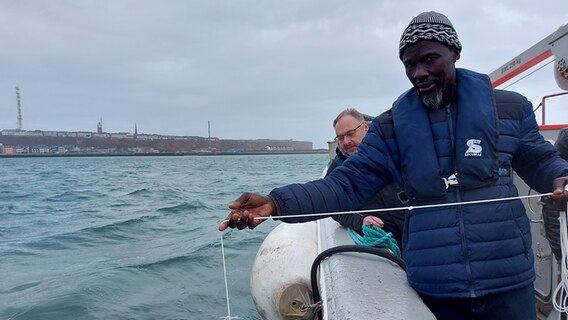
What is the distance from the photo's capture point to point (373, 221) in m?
3.04

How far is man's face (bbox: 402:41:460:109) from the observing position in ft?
5.65

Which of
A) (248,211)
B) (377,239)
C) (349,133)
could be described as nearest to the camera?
(248,211)

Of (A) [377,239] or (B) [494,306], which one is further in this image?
(A) [377,239]

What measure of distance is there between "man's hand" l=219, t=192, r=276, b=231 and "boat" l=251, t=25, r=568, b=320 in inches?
20.0

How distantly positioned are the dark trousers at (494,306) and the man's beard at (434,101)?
77 centimetres

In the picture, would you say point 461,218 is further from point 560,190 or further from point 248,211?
point 248,211

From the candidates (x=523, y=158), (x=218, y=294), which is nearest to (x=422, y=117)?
(x=523, y=158)

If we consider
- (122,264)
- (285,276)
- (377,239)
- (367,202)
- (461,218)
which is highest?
(461,218)

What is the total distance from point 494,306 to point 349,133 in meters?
2.09

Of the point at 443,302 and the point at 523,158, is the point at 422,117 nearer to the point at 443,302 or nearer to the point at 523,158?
the point at 523,158

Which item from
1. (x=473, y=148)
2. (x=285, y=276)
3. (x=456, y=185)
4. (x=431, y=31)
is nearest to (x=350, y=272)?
(x=456, y=185)

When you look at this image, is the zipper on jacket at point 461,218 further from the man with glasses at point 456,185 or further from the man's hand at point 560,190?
the man's hand at point 560,190

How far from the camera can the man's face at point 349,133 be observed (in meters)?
3.57

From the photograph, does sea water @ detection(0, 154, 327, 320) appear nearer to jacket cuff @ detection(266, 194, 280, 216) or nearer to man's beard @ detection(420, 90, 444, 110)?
jacket cuff @ detection(266, 194, 280, 216)
